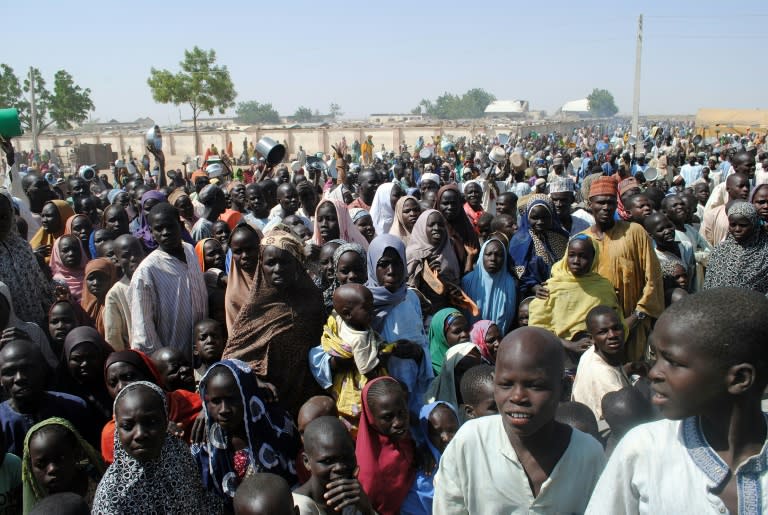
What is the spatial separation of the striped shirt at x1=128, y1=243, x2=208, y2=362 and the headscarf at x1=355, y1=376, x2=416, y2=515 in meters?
1.57

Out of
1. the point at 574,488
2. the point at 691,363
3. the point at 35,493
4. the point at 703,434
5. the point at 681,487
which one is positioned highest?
the point at 691,363

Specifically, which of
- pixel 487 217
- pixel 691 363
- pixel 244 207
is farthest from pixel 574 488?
pixel 244 207

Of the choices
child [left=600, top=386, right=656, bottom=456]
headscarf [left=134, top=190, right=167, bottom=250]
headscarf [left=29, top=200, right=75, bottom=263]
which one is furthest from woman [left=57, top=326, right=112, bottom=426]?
headscarf [left=29, top=200, right=75, bottom=263]

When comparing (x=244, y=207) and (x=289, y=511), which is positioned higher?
(x=244, y=207)

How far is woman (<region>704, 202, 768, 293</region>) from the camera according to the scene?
15.2 ft

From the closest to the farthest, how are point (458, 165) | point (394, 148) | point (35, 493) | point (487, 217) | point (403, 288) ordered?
point (35, 493)
point (403, 288)
point (487, 217)
point (458, 165)
point (394, 148)

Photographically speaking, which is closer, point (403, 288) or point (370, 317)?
point (370, 317)

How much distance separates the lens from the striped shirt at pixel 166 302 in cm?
392

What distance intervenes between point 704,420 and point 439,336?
271cm

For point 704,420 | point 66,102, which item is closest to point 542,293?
point 704,420

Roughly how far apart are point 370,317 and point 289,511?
4.17ft

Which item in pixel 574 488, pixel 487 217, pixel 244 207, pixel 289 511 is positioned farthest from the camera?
pixel 244 207

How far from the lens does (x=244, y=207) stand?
27.4ft

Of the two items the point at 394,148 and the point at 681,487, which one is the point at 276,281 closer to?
the point at 681,487
